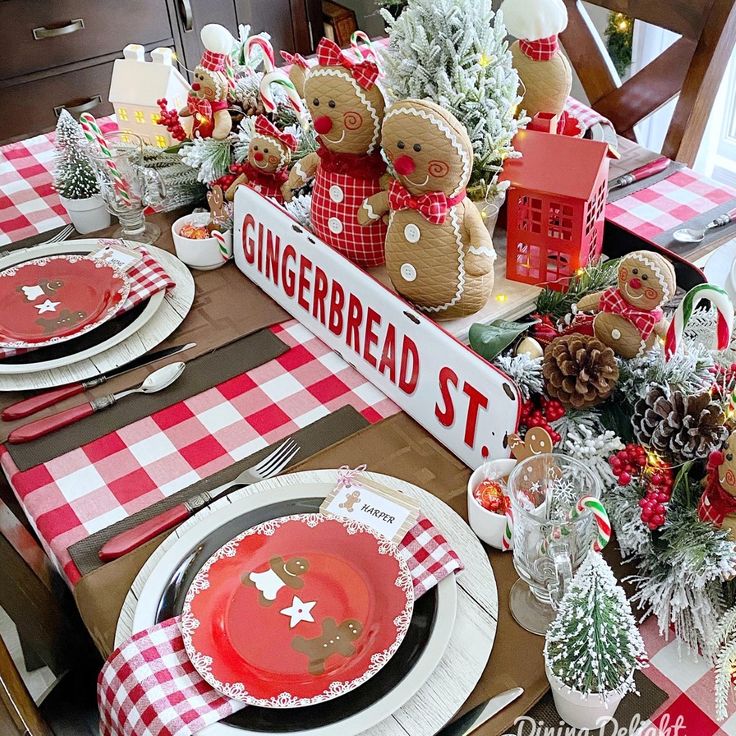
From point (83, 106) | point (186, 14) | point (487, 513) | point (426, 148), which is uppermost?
point (426, 148)

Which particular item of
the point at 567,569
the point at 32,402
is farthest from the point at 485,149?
the point at 32,402

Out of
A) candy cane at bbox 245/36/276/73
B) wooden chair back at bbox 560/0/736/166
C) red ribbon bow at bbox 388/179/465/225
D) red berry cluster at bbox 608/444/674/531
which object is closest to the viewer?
red berry cluster at bbox 608/444/674/531

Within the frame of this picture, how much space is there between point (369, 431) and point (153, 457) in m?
0.25

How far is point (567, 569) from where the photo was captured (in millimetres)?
707

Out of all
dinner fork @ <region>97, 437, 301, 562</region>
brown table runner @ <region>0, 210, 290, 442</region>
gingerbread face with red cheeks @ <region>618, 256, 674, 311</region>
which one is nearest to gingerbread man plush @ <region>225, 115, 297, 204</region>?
brown table runner @ <region>0, 210, 290, 442</region>

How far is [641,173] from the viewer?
4.36 ft

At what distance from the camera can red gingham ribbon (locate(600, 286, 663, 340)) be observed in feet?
2.71

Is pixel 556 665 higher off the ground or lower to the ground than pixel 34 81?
higher

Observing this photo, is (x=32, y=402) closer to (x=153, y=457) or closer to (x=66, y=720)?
(x=153, y=457)

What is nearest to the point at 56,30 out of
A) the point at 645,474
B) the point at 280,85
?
the point at 280,85

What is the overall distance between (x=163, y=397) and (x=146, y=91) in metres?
0.66

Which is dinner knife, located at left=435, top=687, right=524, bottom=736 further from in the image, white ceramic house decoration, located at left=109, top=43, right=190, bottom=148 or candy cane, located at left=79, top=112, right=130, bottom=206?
white ceramic house decoration, located at left=109, top=43, right=190, bottom=148

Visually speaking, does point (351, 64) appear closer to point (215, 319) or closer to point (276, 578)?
point (215, 319)

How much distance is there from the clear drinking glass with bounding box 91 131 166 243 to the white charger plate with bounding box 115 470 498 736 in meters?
0.60
